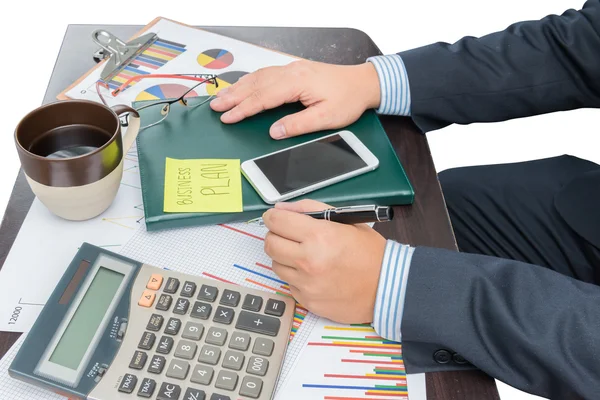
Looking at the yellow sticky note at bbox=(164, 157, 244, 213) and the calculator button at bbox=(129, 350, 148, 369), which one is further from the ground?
the yellow sticky note at bbox=(164, 157, 244, 213)

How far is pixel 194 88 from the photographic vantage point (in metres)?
1.21

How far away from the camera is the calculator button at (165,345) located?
770mm

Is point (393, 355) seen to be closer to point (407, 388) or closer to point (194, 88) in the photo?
point (407, 388)

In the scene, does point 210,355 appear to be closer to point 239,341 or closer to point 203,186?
point 239,341

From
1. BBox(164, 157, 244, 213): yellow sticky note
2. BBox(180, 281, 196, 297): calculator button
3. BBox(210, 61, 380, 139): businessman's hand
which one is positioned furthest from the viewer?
BBox(210, 61, 380, 139): businessman's hand

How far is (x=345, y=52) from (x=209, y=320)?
765 mm

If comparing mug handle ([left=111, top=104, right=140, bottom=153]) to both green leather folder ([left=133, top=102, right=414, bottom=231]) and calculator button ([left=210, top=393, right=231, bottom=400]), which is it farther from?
calculator button ([left=210, top=393, right=231, bottom=400])

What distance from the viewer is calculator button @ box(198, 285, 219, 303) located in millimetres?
828

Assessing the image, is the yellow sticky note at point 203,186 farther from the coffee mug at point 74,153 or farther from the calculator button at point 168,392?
the calculator button at point 168,392

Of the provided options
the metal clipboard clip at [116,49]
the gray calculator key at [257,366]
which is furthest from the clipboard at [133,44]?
the gray calculator key at [257,366]

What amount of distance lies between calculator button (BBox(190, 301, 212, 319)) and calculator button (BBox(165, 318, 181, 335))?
21 millimetres

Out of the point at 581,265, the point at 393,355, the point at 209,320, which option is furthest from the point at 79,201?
the point at 581,265

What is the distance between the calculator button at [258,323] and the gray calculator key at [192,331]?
5cm

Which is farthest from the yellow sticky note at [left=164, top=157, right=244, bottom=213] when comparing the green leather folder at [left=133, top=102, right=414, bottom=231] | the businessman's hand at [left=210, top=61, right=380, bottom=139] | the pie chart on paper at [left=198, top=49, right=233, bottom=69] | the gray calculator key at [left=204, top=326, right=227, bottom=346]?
the pie chart on paper at [left=198, top=49, right=233, bottom=69]
